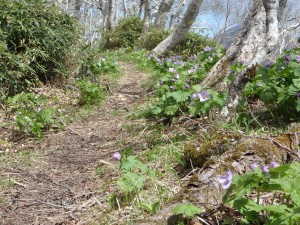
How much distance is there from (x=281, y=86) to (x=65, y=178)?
6.90 feet

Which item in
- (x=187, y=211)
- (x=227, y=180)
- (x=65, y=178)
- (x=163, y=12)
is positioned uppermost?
(x=163, y=12)

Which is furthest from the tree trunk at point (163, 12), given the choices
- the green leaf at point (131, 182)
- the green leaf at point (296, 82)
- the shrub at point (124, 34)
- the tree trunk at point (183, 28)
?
the green leaf at point (131, 182)

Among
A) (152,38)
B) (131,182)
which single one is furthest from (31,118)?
(152,38)

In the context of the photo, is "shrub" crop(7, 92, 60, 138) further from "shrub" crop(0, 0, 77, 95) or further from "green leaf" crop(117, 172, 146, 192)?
"green leaf" crop(117, 172, 146, 192)

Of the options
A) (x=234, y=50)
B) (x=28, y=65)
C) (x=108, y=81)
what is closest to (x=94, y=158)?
(x=234, y=50)

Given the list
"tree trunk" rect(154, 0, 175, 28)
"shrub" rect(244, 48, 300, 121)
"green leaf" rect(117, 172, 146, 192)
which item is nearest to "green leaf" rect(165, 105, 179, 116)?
"shrub" rect(244, 48, 300, 121)

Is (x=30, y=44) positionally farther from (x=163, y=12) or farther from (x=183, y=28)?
(x=163, y=12)

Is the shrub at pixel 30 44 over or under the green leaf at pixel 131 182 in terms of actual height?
over

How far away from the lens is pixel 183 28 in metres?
11.0

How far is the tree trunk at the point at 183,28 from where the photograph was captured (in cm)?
997

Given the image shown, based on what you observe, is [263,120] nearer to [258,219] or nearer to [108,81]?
[258,219]

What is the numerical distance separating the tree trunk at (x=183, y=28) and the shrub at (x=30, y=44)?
3.90 m

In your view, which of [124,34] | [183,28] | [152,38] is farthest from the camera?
[124,34]

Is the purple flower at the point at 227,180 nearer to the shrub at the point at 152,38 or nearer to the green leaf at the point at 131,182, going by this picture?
the green leaf at the point at 131,182
